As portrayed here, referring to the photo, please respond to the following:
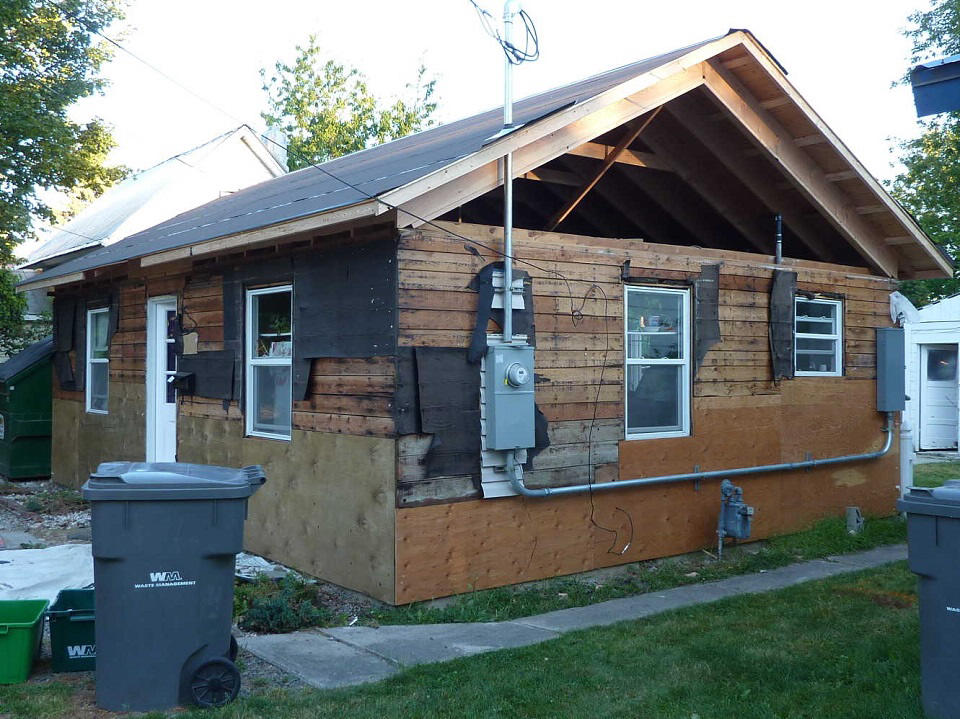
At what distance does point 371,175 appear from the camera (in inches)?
302

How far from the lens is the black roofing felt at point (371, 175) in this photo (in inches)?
267

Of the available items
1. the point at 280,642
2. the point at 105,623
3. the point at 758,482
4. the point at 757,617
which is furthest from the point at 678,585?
the point at 105,623

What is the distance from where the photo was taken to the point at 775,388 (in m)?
9.16

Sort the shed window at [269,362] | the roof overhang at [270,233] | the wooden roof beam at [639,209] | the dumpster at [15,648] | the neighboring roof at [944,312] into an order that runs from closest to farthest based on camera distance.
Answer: the dumpster at [15,648] → the roof overhang at [270,233] → the shed window at [269,362] → the wooden roof beam at [639,209] → the neighboring roof at [944,312]

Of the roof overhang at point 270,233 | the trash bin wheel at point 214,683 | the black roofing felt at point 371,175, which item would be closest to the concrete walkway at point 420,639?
the trash bin wheel at point 214,683

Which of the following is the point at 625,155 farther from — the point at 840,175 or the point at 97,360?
the point at 97,360

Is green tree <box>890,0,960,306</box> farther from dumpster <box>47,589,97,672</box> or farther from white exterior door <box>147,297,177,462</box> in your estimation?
dumpster <box>47,589,97,672</box>

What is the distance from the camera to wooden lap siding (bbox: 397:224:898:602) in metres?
6.73

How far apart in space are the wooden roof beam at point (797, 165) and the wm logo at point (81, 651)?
6.22 metres

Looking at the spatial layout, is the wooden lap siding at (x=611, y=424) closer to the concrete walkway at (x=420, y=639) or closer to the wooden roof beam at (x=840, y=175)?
the concrete walkway at (x=420, y=639)

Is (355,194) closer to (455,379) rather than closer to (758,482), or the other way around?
(455,379)

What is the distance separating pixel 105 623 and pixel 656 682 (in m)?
2.88

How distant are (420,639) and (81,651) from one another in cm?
200

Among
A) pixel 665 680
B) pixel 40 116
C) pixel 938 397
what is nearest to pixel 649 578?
pixel 665 680
